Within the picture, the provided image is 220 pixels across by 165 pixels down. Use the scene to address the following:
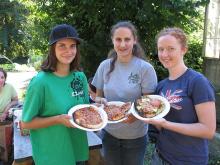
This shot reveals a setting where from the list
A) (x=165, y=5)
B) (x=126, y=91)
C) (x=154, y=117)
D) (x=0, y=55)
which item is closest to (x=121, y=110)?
(x=126, y=91)

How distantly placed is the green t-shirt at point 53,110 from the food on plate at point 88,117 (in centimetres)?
8

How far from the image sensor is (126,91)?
2.84 meters

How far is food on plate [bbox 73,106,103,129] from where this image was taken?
7.77 ft

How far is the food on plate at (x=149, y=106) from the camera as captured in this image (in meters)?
2.35

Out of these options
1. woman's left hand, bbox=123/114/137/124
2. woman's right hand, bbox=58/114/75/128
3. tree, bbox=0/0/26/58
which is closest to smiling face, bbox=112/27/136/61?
woman's left hand, bbox=123/114/137/124

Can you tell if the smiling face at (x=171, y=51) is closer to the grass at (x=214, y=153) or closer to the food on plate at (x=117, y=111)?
the food on plate at (x=117, y=111)

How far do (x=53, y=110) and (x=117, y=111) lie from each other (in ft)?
1.85

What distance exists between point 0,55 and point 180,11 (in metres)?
13.2

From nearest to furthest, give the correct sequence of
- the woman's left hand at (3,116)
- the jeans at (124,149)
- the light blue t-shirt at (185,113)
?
the light blue t-shirt at (185,113)
the jeans at (124,149)
the woman's left hand at (3,116)

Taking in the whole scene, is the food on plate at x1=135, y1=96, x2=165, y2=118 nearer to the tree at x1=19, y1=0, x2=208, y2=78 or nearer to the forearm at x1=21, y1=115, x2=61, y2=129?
the forearm at x1=21, y1=115, x2=61, y2=129

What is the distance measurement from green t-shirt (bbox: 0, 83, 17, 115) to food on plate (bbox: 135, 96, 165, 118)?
11.9 ft

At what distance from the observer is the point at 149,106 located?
7.97 ft

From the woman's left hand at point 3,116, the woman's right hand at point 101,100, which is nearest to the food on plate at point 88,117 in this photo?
the woman's right hand at point 101,100

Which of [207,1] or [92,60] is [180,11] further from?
[92,60]
